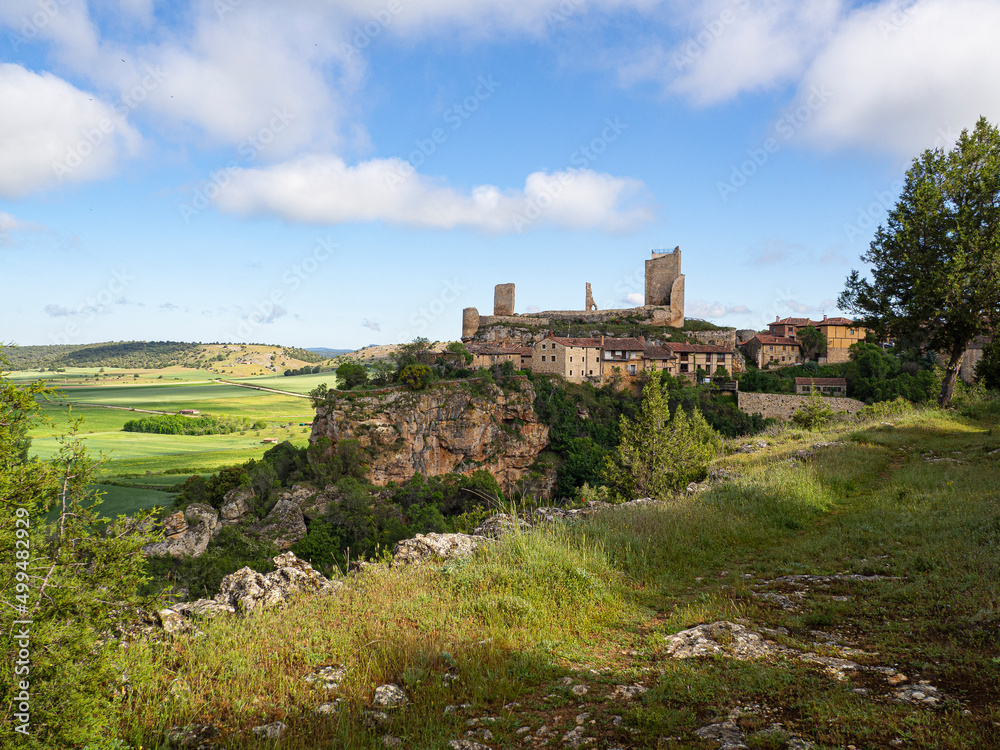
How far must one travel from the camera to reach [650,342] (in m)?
73.8

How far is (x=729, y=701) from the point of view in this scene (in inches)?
148

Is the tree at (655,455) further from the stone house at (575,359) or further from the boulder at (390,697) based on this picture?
the stone house at (575,359)

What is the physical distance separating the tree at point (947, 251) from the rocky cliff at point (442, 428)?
4738cm

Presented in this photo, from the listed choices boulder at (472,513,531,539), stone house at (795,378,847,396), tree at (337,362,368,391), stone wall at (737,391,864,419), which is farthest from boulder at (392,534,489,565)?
stone house at (795,378,847,396)

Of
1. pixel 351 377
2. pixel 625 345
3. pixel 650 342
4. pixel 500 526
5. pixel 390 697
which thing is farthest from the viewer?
pixel 650 342

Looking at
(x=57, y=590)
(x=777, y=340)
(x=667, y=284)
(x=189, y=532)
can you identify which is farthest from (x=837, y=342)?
(x=57, y=590)

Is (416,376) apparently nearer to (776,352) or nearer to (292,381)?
(776,352)

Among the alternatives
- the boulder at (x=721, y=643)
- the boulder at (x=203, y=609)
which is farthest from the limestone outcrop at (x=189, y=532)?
the boulder at (x=721, y=643)

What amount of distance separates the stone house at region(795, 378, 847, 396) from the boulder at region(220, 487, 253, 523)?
2371 inches

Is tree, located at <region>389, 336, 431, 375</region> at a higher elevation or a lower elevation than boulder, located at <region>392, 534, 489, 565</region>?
higher

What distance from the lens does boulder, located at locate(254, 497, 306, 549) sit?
4175 cm

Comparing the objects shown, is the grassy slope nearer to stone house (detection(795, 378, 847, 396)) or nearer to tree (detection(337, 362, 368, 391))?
stone house (detection(795, 378, 847, 396))

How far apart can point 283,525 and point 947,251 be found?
46.9 meters

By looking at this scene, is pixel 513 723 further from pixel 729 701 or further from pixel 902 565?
pixel 902 565
